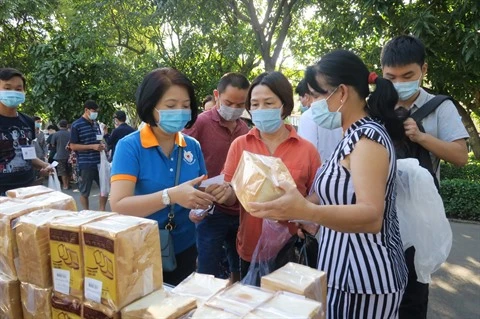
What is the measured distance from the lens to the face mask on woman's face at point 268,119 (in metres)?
2.20

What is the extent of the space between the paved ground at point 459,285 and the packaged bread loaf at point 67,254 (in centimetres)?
316

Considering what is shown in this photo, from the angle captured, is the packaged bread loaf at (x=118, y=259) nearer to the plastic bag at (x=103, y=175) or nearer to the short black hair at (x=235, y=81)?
the short black hair at (x=235, y=81)

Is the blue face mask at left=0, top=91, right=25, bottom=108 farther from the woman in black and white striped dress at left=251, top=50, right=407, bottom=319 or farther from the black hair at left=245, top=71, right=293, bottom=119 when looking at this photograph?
the woman in black and white striped dress at left=251, top=50, right=407, bottom=319

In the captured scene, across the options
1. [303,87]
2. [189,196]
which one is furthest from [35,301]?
[303,87]

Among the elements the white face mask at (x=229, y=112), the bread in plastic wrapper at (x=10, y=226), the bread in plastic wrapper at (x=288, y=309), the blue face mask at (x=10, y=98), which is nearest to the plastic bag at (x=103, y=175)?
the blue face mask at (x=10, y=98)

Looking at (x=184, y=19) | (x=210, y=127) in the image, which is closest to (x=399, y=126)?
(x=210, y=127)

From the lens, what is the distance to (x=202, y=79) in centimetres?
1161

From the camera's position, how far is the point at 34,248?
116 cm

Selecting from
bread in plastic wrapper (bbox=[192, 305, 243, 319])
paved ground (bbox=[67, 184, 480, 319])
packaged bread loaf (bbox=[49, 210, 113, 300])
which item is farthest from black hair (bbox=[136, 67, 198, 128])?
paved ground (bbox=[67, 184, 480, 319])

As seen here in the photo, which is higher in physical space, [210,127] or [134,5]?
[134,5]

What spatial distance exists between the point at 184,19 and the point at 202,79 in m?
4.31

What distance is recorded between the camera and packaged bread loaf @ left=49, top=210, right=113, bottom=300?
42.8 inches

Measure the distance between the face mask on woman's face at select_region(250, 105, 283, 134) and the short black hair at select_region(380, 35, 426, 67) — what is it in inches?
28.4

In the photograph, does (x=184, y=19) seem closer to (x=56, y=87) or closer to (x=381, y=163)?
(x=56, y=87)
